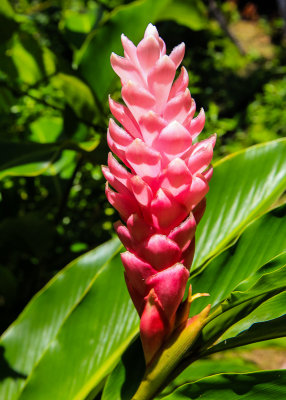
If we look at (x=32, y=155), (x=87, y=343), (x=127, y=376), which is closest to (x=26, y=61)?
(x=32, y=155)

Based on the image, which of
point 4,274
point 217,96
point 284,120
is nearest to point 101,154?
point 4,274

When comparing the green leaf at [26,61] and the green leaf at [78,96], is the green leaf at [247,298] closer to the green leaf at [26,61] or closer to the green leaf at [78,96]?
the green leaf at [78,96]

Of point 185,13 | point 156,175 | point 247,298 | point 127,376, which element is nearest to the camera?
point 156,175

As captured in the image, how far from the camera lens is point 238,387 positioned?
3.14 ft

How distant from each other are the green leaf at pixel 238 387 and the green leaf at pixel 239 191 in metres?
0.46

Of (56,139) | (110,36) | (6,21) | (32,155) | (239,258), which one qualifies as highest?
(6,21)

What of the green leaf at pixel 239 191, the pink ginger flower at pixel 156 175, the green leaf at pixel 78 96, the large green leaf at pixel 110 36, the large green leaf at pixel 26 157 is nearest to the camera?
the pink ginger flower at pixel 156 175

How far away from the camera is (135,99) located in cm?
77

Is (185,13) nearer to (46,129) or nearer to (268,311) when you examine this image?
(46,129)

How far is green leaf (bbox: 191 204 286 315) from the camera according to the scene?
120cm

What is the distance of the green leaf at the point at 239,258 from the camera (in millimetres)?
1199

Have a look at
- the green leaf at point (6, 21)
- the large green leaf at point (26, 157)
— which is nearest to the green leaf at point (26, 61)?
the green leaf at point (6, 21)

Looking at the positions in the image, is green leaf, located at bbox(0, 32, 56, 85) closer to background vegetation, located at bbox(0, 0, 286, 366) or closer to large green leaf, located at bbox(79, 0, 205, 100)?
background vegetation, located at bbox(0, 0, 286, 366)

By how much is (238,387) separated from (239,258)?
0.34 m
